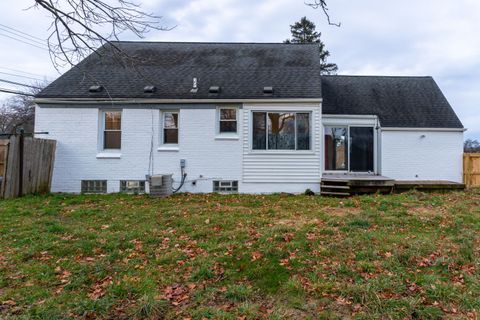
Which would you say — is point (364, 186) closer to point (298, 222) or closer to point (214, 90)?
point (298, 222)

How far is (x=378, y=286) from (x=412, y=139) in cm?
1148

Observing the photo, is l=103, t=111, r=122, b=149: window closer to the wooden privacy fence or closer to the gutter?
the gutter

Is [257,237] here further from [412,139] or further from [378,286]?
[412,139]

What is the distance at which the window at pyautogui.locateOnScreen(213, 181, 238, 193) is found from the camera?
37.6 feet

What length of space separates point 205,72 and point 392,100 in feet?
28.0

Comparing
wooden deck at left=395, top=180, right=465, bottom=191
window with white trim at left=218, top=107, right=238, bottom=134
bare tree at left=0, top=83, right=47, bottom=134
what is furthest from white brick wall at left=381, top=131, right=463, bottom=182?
bare tree at left=0, top=83, right=47, bottom=134

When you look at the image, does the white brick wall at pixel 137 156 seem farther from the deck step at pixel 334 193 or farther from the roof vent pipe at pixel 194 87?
the deck step at pixel 334 193

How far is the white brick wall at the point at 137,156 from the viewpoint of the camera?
11.4 m

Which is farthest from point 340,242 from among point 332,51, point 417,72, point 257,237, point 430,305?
point 332,51

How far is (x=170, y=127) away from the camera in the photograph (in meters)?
11.7

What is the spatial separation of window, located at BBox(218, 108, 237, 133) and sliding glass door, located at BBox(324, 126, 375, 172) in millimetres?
4403

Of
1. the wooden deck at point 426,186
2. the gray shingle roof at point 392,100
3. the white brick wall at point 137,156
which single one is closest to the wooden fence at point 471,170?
the gray shingle roof at point 392,100

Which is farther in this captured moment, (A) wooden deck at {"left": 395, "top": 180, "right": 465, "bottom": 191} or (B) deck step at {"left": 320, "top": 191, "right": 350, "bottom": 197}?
(A) wooden deck at {"left": 395, "top": 180, "right": 465, "bottom": 191}

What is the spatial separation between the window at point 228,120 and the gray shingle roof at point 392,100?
14.4 feet
